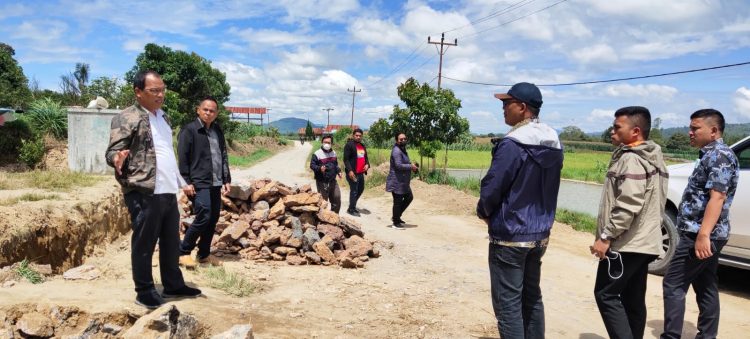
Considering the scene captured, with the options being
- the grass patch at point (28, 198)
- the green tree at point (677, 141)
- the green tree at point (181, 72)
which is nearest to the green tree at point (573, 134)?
the green tree at point (677, 141)

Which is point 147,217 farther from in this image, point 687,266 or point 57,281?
point 687,266

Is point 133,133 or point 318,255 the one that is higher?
point 133,133

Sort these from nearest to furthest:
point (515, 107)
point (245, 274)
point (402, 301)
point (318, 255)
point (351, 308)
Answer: point (515, 107)
point (351, 308)
point (402, 301)
point (245, 274)
point (318, 255)

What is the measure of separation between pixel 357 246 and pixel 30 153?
10.4m

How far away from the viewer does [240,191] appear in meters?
7.22

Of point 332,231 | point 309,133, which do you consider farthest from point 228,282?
point 309,133

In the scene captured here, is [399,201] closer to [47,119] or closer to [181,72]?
[47,119]

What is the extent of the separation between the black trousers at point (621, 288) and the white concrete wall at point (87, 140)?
32.4 feet

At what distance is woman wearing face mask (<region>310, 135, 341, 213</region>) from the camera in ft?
28.3

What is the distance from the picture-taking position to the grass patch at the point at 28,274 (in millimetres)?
4009

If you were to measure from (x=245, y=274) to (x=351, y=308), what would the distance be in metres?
1.46

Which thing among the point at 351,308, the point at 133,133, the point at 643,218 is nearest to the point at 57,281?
the point at 133,133

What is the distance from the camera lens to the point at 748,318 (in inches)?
185

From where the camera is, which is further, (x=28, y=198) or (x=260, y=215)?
(x=260, y=215)
